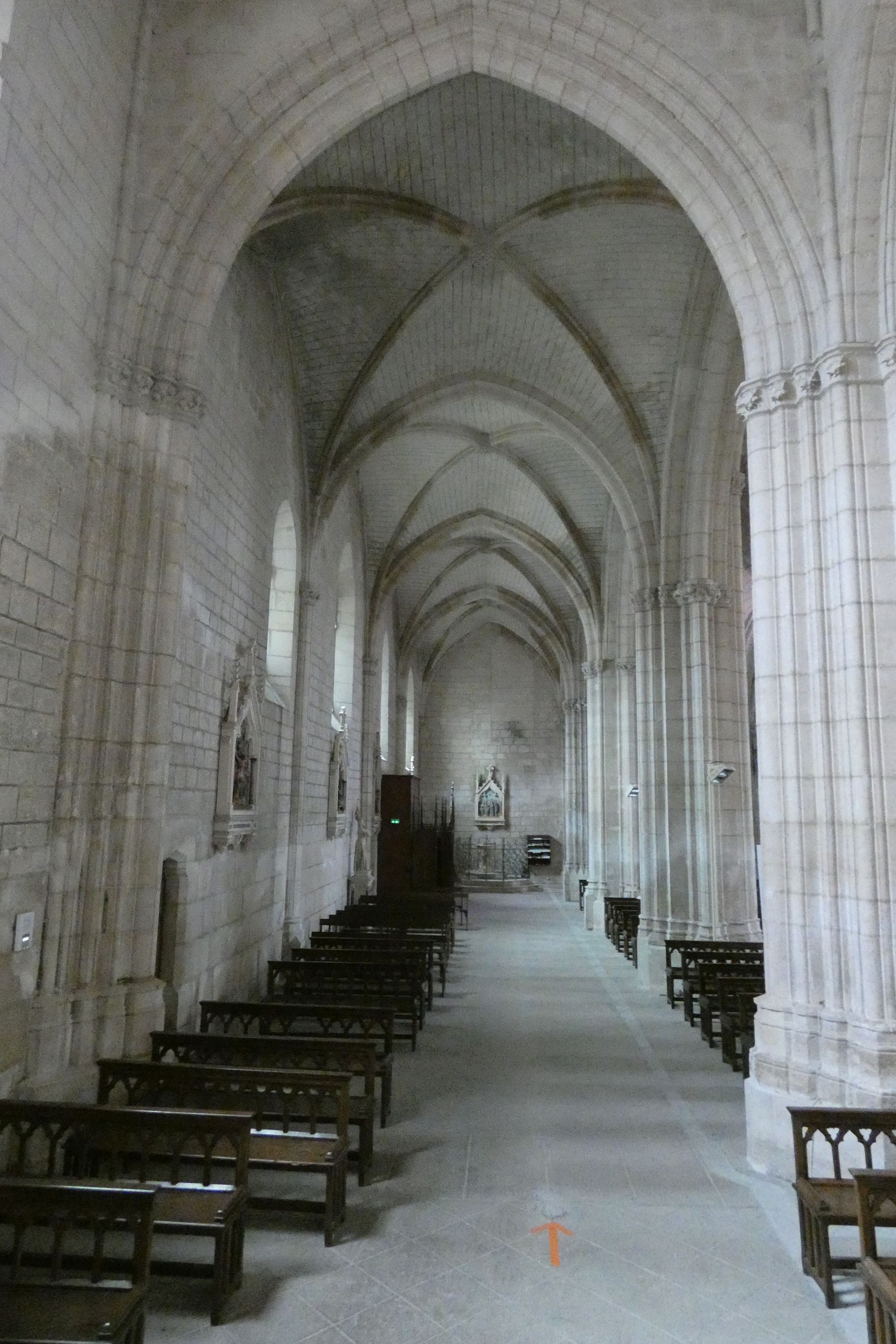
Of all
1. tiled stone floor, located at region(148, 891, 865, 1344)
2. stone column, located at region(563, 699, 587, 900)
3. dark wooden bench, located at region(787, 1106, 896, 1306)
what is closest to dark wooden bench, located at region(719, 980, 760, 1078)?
tiled stone floor, located at region(148, 891, 865, 1344)

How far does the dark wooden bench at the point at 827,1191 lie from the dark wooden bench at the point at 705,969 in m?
4.17

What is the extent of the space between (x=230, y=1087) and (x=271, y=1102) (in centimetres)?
44

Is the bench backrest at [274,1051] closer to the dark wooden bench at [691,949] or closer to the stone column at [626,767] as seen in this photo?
the dark wooden bench at [691,949]

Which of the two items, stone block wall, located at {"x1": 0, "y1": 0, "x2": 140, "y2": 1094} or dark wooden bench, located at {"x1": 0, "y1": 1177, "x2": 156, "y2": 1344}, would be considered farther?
stone block wall, located at {"x1": 0, "y1": 0, "x2": 140, "y2": 1094}

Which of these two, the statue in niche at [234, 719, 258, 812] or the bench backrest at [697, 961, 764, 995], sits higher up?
the statue in niche at [234, 719, 258, 812]

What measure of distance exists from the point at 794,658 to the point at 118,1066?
519cm

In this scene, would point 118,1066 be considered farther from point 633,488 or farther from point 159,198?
point 633,488

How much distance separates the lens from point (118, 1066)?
17.0 feet

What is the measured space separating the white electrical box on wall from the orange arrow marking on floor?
11.3 feet

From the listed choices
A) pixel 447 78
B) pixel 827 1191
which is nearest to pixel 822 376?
pixel 447 78

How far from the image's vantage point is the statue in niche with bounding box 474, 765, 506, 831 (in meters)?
31.6

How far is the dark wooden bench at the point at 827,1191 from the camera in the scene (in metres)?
3.96

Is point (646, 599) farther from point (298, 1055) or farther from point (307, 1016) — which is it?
point (298, 1055)

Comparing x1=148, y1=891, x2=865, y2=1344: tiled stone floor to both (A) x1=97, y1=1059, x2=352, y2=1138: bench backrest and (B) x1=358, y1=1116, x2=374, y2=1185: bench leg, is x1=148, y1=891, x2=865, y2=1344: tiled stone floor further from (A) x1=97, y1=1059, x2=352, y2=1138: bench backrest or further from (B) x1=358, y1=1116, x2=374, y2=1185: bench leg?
(A) x1=97, y1=1059, x2=352, y2=1138: bench backrest
